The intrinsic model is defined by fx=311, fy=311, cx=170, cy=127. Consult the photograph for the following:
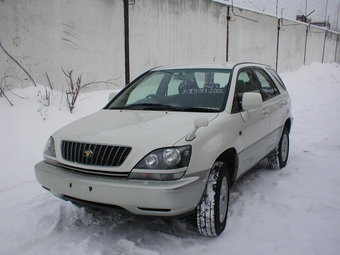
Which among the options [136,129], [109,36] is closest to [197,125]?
[136,129]

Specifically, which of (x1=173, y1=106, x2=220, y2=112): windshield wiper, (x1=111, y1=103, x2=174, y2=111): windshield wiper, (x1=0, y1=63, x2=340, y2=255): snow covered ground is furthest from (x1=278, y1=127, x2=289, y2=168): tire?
(x1=111, y1=103, x2=174, y2=111): windshield wiper

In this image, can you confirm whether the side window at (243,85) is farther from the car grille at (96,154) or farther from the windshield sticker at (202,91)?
the car grille at (96,154)

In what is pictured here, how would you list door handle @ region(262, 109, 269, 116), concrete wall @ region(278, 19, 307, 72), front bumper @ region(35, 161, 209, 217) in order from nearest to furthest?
front bumper @ region(35, 161, 209, 217) < door handle @ region(262, 109, 269, 116) < concrete wall @ region(278, 19, 307, 72)

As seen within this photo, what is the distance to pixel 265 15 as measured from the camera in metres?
15.0

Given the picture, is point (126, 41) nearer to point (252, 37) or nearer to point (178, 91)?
point (178, 91)

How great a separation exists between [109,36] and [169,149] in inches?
236

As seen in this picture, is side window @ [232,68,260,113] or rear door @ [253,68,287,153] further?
rear door @ [253,68,287,153]

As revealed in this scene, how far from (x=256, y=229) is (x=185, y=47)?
26.3ft

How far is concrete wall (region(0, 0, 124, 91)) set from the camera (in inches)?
230

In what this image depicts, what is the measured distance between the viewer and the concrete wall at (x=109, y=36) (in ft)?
19.6

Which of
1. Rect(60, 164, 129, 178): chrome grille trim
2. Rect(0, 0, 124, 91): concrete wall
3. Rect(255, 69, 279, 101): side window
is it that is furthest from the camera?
Rect(0, 0, 124, 91): concrete wall

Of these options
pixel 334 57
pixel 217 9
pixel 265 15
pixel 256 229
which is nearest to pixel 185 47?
pixel 217 9

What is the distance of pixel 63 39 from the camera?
6.67 meters

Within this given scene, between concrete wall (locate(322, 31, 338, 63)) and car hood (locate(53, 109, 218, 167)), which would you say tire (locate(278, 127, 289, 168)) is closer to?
car hood (locate(53, 109, 218, 167))
